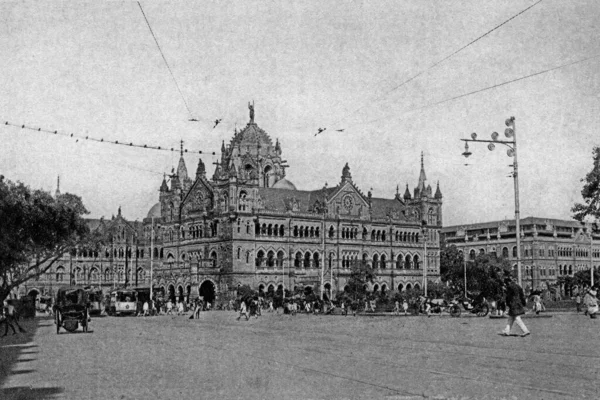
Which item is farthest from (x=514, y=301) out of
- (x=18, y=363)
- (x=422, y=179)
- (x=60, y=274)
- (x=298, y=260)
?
(x=60, y=274)

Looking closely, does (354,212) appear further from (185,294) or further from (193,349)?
(193,349)

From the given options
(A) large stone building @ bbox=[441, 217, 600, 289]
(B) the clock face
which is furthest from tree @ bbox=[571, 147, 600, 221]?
(A) large stone building @ bbox=[441, 217, 600, 289]

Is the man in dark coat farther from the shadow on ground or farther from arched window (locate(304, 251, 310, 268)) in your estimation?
arched window (locate(304, 251, 310, 268))

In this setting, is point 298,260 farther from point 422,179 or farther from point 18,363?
point 18,363

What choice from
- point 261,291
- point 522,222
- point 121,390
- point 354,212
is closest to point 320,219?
point 354,212

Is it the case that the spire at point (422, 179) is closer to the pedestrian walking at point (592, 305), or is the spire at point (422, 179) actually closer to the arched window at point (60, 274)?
the arched window at point (60, 274)
